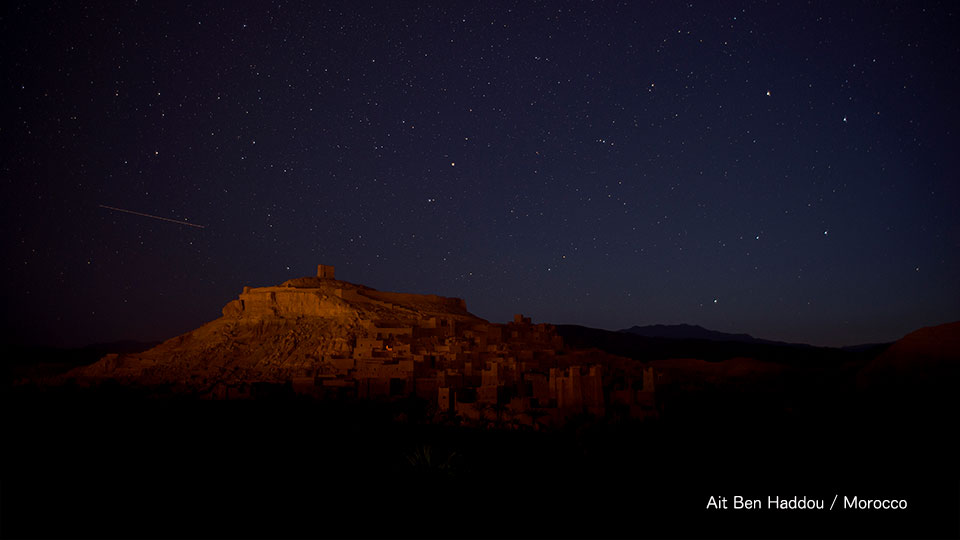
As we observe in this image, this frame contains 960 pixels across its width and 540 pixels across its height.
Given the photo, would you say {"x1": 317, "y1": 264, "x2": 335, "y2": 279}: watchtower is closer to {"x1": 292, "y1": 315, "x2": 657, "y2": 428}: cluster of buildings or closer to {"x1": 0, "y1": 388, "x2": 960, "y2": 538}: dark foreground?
{"x1": 292, "y1": 315, "x2": 657, "y2": 428}: cluster of buildings

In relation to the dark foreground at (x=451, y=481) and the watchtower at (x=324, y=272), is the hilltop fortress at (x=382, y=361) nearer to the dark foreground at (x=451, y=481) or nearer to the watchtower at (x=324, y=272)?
the watchtower at (x=324, y=272)

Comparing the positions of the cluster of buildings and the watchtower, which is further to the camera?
the watchtower

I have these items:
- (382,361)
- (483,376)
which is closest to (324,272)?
(382,361)

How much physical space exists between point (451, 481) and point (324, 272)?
163 ft

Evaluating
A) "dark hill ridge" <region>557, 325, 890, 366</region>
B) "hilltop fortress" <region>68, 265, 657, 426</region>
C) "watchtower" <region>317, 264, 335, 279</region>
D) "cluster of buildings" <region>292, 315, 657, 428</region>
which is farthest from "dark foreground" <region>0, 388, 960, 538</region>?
"dark hill ridge" <region>557, 325, 890, 366</region>

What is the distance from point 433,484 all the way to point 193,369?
3600 cm

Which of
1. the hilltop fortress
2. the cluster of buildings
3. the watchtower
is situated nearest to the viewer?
the cluster of buildings

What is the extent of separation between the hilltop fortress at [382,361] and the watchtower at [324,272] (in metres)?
0.11

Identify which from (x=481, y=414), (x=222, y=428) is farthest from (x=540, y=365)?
(x=222, y=428)

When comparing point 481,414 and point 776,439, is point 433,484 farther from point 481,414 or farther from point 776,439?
point 481,414

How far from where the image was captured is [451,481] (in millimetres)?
8086

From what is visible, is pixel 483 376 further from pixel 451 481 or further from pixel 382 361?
pixel 451 481

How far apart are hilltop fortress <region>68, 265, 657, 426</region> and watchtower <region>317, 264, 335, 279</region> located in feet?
0.36

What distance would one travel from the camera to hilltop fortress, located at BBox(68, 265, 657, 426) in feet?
80.0
